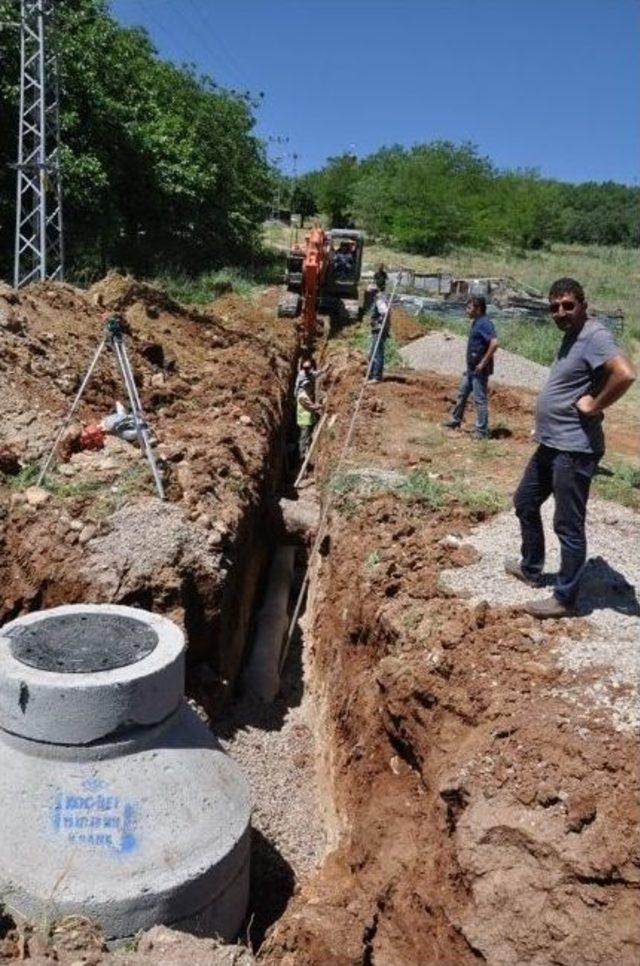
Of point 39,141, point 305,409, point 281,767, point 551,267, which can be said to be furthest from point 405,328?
point 551,267

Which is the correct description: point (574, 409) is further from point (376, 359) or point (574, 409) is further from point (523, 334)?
point (523, 334)

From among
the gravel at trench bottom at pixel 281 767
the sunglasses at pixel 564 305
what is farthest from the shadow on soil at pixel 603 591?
the gravel at trench bottom at pixel 281 767

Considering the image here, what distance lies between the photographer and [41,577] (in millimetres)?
6859

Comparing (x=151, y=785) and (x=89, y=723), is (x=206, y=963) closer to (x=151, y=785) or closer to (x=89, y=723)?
(x=151, y=785)

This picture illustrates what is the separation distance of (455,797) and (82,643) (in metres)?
2.41

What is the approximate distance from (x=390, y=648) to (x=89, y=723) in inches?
95.6

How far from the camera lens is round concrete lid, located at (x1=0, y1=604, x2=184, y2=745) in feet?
14.8

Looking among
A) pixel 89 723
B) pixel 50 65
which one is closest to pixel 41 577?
pixel 89 723

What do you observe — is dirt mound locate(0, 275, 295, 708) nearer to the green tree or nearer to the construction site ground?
the construction site ground

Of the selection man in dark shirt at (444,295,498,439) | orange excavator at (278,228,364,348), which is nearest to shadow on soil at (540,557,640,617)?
man in dark shirt at (444,295,498,439)

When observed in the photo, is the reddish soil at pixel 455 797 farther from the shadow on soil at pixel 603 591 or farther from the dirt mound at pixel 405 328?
the dirt mound at pixel 405 328

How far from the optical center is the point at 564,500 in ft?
17.2

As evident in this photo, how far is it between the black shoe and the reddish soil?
46cm

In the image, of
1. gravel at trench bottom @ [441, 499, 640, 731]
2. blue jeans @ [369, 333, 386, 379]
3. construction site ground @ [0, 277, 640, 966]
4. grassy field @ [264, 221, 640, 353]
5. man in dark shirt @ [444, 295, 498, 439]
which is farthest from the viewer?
grassy field @ [264, 221, 640, 353]
